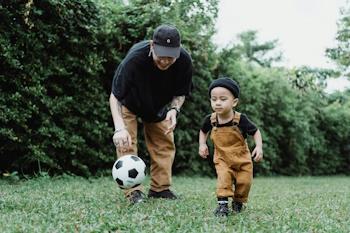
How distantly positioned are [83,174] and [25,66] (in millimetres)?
2208

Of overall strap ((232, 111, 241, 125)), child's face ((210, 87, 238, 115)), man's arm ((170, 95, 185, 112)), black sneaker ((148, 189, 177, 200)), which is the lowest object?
black sneaker ((148, 189, 177, 200))

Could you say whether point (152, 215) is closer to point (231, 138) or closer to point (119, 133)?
point (119, 133)

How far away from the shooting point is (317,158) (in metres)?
18.3

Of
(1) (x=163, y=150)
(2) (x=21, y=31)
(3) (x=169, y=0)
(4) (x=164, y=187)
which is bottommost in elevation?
(4) (x=164, y=187)

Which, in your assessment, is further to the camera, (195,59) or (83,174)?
(195,59)

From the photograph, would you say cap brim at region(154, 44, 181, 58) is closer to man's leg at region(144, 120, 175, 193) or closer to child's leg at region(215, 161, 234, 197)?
child's leg at region(215, 161, 234, 197)

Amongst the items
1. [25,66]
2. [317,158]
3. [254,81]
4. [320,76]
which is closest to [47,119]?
[25,66]

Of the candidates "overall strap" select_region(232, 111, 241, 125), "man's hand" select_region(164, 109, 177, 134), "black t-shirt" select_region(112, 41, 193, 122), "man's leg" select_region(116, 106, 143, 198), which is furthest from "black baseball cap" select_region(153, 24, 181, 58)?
"man's leg" select_region(116, 106, 143, 198)

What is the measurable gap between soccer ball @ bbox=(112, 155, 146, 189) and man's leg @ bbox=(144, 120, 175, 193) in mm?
857

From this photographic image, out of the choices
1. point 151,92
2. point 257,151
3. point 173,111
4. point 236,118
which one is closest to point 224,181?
point 257,151

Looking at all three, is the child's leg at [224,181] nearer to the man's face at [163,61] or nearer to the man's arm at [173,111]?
the man's arm at [173,111]

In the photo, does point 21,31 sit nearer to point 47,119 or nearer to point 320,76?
point 47,119

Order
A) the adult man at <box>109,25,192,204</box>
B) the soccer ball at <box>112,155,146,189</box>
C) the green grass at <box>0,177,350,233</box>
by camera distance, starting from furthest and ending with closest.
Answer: the adult man at <box>109,25,192,204</box>, the soccer ball at <box>112,155,146,189</box>, the green grass at <box>0,177,350,233</box>

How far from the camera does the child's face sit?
458cm
